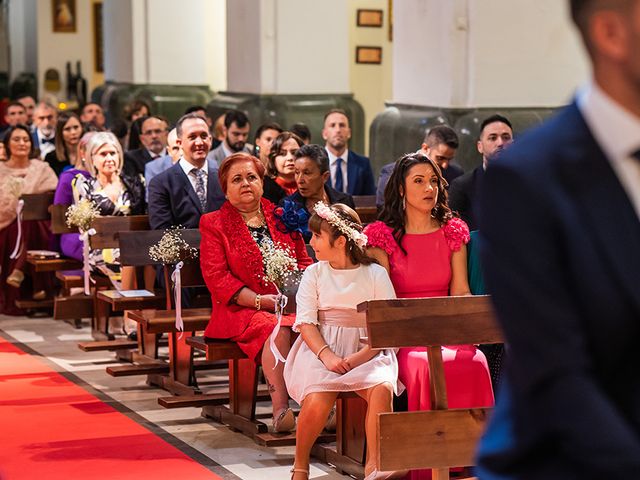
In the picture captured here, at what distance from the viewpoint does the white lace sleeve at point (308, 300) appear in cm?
613

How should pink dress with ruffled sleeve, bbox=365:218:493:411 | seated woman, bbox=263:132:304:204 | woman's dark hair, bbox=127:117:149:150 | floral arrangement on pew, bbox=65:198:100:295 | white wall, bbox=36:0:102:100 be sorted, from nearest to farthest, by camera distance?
1. pink dress with ruffled sleeve, bbox=365:218:493:411
2. seated woman, bbox=263:132:304:204
3. floral arrangement on pew, bbox=65:198:100:295
4. woman's dark hair, bbox=127:117:149:150
5. white wall, bbox=36:0:102:100

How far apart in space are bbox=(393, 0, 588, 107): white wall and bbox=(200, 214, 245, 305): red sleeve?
375 centimetres

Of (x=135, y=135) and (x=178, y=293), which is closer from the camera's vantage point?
(x=178, y=293)

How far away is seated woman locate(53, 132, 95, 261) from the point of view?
1021 centimetres

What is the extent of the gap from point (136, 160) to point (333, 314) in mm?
5674

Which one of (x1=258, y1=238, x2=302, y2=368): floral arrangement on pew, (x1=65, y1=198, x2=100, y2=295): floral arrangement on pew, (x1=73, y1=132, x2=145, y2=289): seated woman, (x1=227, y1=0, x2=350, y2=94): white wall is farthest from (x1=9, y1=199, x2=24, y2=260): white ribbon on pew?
(x1=258, y1=238, x2=302, y2=368): floral arrangement on pew

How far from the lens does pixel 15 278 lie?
11.4 m

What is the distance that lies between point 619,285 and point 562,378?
0.47 feet

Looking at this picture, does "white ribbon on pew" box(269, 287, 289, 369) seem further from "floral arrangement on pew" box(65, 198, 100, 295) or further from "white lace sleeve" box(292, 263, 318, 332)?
"floral arrangement on pew" box(65, 198, 100, 295)

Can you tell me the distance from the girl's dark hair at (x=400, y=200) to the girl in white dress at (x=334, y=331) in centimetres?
18

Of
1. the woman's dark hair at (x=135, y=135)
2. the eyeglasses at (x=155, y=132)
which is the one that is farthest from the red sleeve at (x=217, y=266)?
the woman's dark hair at (x=135, y=135)

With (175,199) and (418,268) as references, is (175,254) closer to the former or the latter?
(175,199)

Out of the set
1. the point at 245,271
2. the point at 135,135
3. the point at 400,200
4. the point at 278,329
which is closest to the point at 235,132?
the point at 135,135

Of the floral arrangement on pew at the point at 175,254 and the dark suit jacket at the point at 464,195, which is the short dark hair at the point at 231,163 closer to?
the floral arrangement on pew at the point at 175,254
